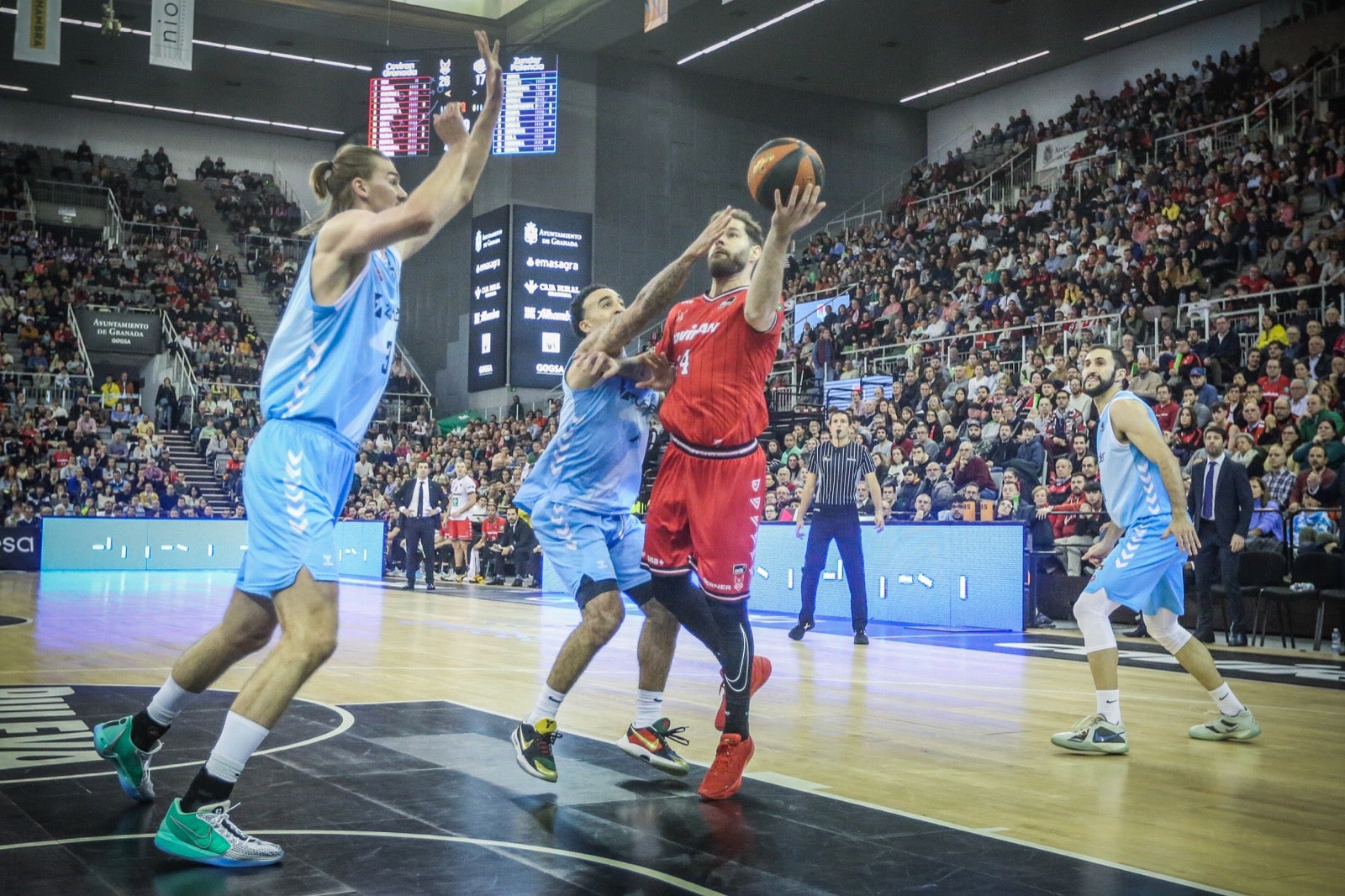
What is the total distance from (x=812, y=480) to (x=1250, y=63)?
47.5 feet

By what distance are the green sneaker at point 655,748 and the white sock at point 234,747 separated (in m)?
1.57

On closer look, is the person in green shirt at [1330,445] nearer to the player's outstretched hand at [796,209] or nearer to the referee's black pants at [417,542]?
the player's outstretched hand at [796,209]

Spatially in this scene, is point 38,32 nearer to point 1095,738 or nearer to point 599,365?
point 599,365

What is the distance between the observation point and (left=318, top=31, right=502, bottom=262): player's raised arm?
3355 millimetres

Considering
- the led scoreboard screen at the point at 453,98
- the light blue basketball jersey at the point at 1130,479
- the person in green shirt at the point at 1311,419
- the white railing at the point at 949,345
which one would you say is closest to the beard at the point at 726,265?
the light blue basketball jersey at the point at 1130,479

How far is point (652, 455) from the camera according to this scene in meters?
20.0

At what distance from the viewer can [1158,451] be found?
5.53 meters

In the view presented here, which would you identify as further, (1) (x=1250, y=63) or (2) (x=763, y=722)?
(1) (x=1250, y=63)

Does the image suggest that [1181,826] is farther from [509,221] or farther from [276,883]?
[509,221]

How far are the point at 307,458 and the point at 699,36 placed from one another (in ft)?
75.2

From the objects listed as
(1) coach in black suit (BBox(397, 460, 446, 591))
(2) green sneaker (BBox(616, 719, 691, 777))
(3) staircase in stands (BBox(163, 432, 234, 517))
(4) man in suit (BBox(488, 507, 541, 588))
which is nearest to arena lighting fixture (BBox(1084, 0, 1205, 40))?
(4) man in suit (BBox(488, 507, 541, 588))

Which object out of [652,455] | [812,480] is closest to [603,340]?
[812,480]

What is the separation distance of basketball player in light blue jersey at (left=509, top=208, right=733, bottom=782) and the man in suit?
1405 centimetres

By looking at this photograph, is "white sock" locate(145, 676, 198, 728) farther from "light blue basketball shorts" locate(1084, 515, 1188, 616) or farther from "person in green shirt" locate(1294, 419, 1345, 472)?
"person in green shirt" locate(1294, 419, 1345, 472)
